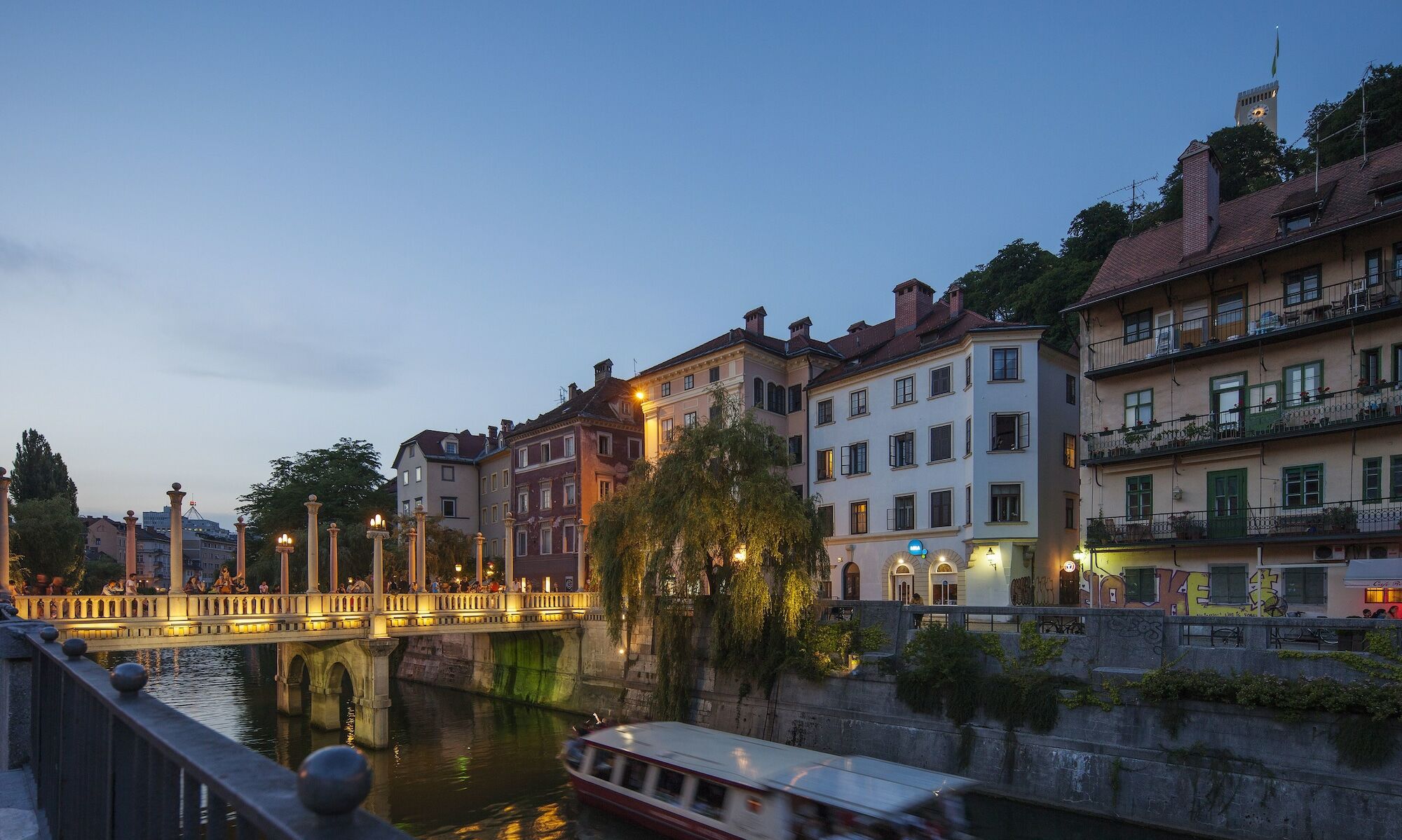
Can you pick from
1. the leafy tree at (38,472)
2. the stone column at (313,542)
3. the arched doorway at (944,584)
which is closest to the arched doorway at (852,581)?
the arched doorway at (944,584)

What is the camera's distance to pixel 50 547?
55.9 meters

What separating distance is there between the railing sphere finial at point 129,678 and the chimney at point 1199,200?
126 feet

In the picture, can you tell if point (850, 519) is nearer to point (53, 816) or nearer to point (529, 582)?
point (529, 582)

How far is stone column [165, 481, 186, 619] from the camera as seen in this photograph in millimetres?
26875

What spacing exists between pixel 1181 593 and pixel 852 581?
56.9 ft

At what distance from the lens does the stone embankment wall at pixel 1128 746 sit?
1939cm

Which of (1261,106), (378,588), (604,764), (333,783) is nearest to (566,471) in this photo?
(378,588)

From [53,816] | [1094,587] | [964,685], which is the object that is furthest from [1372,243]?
[53,816]

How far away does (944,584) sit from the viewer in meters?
41.4

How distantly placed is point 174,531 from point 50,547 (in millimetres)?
38268

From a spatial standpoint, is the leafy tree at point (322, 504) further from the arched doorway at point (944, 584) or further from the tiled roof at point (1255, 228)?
the tiled roof at point (1255, 228)

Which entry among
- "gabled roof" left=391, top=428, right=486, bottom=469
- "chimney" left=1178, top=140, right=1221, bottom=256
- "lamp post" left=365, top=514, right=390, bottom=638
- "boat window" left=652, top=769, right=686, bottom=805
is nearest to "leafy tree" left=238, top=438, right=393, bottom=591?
"gabled roof" left=391, top=428, right=486, bottom=469

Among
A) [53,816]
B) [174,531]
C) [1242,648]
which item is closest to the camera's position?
[53,816]

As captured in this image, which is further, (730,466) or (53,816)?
(730,466)
